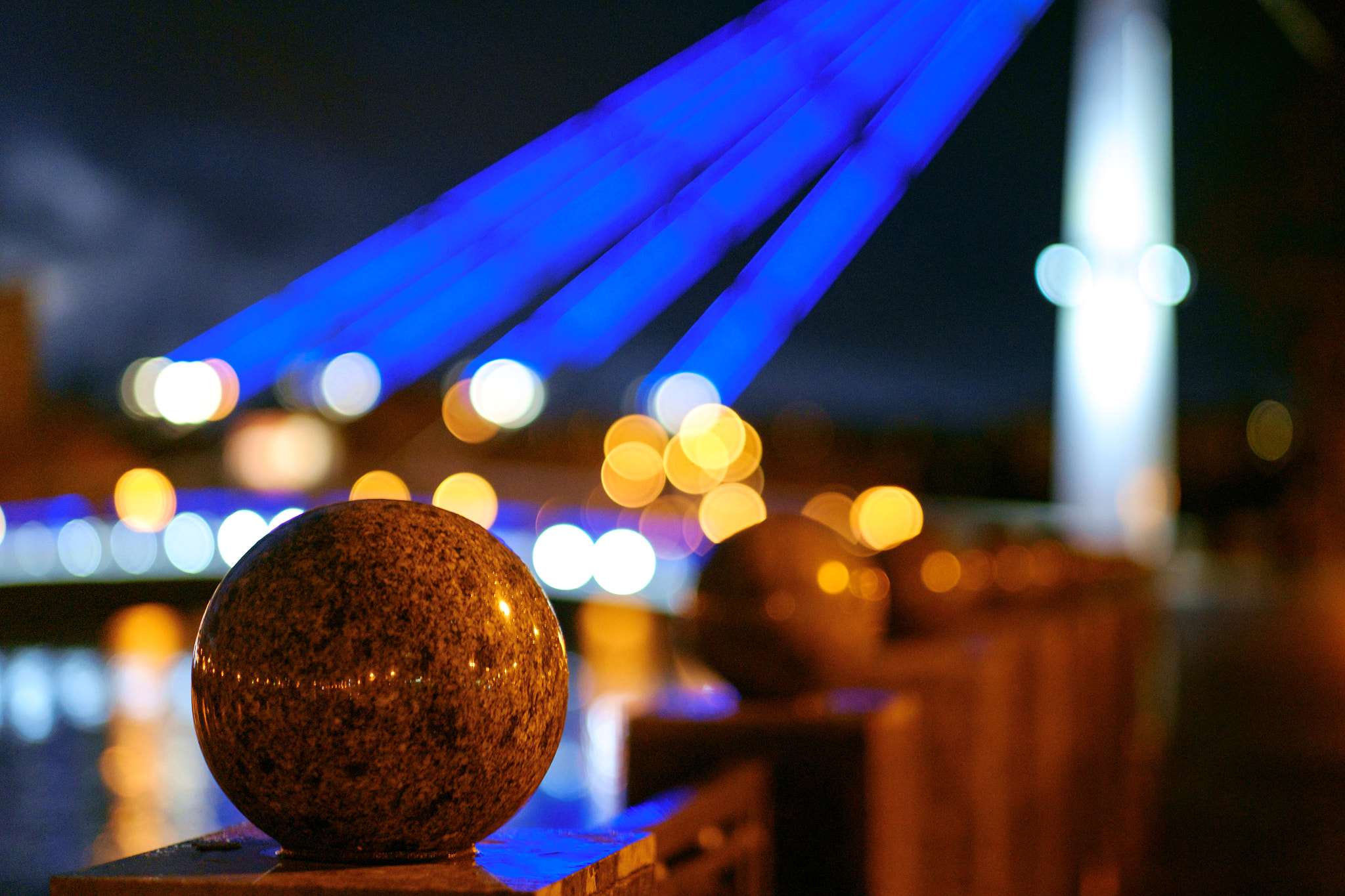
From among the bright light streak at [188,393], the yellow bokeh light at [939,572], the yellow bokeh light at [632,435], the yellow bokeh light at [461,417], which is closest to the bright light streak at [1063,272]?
the yellow bokeh light at [939,572]

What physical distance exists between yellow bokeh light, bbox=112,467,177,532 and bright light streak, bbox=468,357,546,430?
25.8 feet

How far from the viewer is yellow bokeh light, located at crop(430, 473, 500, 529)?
29938 millimetres

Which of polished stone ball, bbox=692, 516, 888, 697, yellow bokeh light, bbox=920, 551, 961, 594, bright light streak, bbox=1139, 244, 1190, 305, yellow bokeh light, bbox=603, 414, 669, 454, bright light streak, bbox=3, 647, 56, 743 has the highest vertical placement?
yellow bokeh light, bbox=603, 414, 669, 454

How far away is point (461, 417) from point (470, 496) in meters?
6.11

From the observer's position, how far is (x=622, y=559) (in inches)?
1014

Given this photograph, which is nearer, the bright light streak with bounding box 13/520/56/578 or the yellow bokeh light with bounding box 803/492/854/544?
the yellow bokeh light with bounding box 803/492/854/544

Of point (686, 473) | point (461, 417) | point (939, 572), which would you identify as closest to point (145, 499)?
point (461, 417)

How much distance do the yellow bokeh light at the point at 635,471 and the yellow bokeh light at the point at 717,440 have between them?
1.51 meters

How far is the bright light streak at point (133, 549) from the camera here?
26.3 metres

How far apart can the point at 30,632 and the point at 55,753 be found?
43.6ft

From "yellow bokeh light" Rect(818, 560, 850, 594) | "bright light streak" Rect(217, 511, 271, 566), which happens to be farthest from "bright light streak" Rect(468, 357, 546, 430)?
"yellow bokeh light" Rect(818, 560, 850, 594)

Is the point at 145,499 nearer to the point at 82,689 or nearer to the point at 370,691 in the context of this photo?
the point at 82,689

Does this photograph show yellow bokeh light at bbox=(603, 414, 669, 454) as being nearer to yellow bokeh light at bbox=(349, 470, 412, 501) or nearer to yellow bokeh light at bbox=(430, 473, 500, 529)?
yellow bokeh light at bbox=(430, 473, 500, 529)

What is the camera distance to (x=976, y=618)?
803 cm
